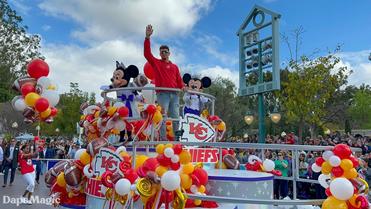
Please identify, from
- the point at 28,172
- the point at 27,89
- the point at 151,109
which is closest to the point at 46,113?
the point at 27,89

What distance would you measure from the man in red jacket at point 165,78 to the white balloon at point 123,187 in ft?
6.19

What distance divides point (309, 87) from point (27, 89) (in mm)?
18915

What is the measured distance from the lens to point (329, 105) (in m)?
44.3

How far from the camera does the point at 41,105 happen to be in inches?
223

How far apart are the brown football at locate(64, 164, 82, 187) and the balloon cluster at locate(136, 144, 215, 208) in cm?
217

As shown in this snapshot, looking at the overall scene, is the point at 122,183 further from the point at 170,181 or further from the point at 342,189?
the point at 342,189

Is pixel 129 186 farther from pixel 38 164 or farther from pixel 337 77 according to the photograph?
pixel 337 77

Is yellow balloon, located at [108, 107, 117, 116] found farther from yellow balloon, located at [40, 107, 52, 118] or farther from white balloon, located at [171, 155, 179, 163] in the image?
white balloon, located at [171, 155, 179, 163]

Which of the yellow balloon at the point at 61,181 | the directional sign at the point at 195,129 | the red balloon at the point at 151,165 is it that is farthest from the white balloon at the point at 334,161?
the yellow balloon at the point at 61,181

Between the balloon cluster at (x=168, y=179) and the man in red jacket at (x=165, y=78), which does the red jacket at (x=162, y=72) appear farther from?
the balloon cluster at (x=168, y=179)

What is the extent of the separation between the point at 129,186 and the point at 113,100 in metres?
2.79

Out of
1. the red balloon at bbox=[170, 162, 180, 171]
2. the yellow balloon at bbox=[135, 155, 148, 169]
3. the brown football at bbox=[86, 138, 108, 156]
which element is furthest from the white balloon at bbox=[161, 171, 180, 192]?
the brown football at bbox=[86, 138, 108, 156]

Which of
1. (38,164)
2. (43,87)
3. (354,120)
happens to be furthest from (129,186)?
(354,120)

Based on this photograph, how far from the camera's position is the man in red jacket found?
6.52 meters
